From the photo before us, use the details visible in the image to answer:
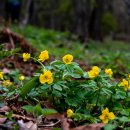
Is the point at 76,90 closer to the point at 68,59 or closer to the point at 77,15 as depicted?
the point at 68,59

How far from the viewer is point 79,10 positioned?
1709 cm

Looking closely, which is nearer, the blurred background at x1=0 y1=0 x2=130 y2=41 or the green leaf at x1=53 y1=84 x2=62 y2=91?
the green leaf at x1=53 y1=84 x2=62 y2=91

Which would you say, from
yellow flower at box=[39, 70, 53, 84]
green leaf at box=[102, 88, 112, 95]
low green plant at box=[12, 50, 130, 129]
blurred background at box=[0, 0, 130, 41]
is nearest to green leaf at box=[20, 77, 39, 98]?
low green plant at box=[12, 50, 130, 129]

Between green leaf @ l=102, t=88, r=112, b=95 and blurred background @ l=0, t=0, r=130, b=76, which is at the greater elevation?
green leaf @ l=102, t=88, r=112, b=95

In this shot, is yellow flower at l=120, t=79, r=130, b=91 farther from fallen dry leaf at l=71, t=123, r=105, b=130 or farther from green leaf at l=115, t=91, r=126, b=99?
fallen dry leaf at l=71, t=123, r=105, b=130

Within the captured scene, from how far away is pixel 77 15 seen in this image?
17.3 metres

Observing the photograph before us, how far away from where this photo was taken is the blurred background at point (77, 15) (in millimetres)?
16703

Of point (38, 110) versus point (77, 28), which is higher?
point (38, 110)

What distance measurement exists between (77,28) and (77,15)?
502 millimetres

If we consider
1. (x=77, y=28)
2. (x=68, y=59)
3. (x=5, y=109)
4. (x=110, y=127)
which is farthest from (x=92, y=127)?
(x=77, y=28)

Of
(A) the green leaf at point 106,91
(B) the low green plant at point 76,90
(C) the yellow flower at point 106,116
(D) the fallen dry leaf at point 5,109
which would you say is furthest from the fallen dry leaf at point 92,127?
(D) the fallen dry leaf at point 5,109

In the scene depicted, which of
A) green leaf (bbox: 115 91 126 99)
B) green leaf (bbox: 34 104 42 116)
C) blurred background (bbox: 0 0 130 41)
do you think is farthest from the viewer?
blurred background (bbox: 0 0 130 41)

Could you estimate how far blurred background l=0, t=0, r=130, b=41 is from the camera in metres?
16.7

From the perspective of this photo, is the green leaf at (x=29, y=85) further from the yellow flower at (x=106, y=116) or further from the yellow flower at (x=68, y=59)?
the yellow flower at (x=106, y=116)
